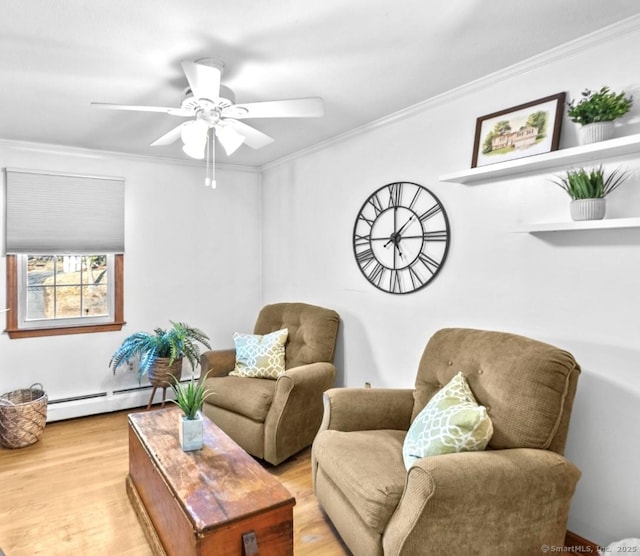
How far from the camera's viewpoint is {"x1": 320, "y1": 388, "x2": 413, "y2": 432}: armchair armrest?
2.33 m

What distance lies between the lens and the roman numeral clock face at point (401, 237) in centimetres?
276

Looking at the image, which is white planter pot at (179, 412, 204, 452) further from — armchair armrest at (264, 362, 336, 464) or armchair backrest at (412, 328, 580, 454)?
armchair backrest at (412, 328, 580, 454)

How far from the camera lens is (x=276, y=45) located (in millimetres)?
1981

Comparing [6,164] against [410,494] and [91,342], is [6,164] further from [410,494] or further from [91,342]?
[410,494]

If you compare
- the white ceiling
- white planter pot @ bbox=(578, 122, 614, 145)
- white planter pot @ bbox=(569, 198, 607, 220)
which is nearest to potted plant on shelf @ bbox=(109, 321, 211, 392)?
the white ceiling

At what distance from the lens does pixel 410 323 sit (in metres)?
2.94

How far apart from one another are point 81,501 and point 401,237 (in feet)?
8.23

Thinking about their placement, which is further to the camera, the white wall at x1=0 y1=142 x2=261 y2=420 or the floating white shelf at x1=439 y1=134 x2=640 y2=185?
the white wall at x1=0 y1=142 x2=261 y2=420

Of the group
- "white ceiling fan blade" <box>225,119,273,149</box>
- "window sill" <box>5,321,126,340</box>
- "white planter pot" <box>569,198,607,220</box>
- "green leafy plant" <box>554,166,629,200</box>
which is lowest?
"window sill" <box>5,321,126,340</box>

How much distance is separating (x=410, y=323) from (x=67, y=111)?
2613 mm

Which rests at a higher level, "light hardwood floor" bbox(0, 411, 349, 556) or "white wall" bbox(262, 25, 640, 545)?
"white wall" bbox(262, 25, 640, 545)

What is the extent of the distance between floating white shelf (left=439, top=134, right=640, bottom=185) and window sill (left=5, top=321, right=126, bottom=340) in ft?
10.4

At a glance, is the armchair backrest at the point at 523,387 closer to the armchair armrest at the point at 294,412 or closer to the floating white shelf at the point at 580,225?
the floating white shelf at the point at 580,225

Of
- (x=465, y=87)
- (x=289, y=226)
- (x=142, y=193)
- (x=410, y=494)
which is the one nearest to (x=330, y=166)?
(x=289, y=226)
